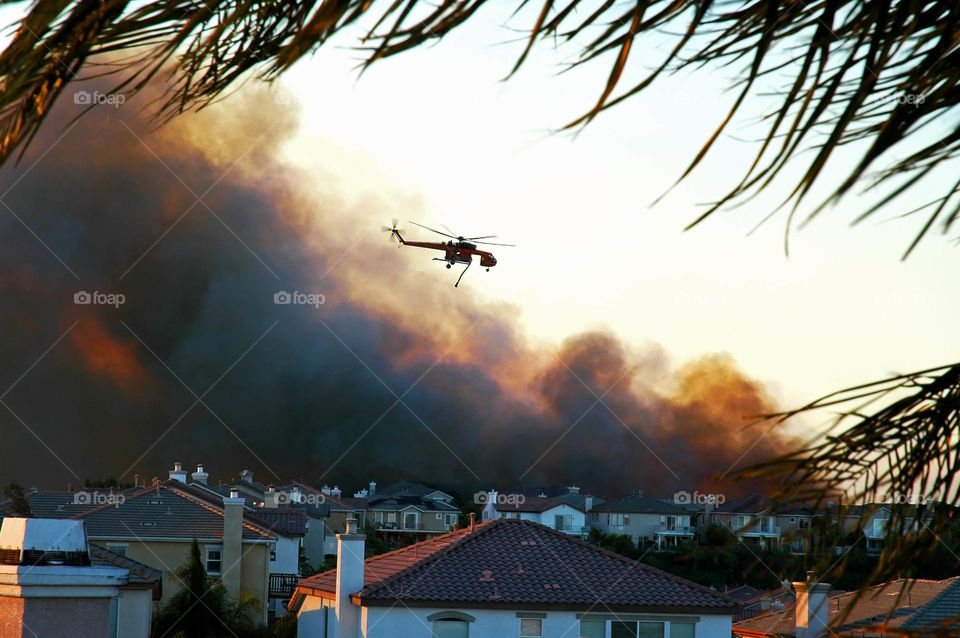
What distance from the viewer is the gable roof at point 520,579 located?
22.0 meters

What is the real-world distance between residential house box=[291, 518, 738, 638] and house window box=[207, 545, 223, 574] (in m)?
7.52

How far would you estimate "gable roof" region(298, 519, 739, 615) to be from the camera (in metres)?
22.0

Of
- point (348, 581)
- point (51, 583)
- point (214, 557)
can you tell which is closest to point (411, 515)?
point (214, 557)

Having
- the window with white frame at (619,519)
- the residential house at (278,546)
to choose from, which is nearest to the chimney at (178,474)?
the residential house at (278,546)

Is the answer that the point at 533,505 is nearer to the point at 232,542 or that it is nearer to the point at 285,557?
the point at 285,557

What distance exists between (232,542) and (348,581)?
10146 mm

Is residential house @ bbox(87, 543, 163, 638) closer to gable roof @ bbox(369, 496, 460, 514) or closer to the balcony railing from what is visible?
the balcony railing

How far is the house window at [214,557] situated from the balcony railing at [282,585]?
4.05 meters

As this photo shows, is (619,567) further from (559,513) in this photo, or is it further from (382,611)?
(559,513)

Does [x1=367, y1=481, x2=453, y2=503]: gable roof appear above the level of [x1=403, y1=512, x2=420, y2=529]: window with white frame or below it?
above

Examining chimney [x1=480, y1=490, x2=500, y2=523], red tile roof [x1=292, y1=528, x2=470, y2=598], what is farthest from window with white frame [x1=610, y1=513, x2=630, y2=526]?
red tile roof [x1=292, y1=528, x2=470, y2=598]

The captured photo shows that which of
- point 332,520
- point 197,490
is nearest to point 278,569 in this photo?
point 197,490

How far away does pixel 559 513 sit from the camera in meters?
68.4

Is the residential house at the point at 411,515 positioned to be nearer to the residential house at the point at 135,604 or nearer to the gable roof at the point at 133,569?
the gable roof at the point at 133,569
